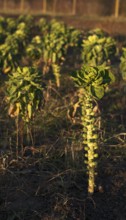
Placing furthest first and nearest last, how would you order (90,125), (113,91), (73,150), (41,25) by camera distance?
(41,25) < (113,91) < (73,150) < (90,125)

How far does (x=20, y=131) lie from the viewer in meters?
5.89

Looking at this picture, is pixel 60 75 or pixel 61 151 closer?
pixel 61 151

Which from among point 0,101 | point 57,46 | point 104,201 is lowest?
point 104,201

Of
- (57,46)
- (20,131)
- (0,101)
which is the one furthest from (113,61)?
(20,131)

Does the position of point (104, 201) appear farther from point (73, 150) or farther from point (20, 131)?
point (20, 131)

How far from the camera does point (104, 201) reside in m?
4.67

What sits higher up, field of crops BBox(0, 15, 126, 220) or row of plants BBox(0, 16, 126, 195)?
row of plants BBox(0, 16, 126, 195)

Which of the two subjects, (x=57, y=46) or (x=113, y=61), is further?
(x=113, y=61)

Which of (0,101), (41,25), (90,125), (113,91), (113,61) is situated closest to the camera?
(90,125)

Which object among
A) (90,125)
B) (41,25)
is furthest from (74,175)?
(41,25)

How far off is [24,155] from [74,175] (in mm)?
830

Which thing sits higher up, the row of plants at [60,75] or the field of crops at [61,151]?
the row of plants at [60,75]

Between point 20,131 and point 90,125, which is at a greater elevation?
point 90,125

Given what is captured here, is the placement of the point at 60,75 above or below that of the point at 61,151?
above
